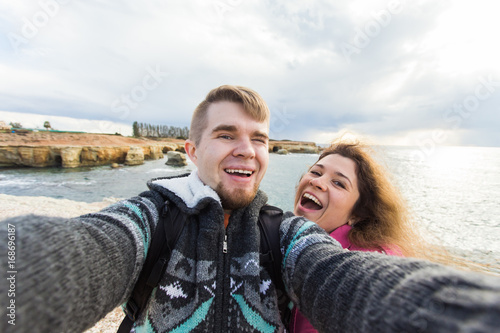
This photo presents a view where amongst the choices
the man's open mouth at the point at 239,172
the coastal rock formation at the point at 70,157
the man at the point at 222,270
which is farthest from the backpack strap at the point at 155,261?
the coastal rock formation at the point at 70,157

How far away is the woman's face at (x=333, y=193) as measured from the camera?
2803mm

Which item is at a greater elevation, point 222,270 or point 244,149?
point 244,149

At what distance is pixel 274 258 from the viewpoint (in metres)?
1.43

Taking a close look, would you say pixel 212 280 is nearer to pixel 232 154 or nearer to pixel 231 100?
pixel 232 154

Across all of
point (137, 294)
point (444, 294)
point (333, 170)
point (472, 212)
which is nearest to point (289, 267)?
point (444, 294)

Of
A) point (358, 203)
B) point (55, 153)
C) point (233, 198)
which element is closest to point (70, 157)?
point (55, 153)

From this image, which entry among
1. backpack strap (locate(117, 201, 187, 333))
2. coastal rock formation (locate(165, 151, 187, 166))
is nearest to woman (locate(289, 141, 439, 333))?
backpack strap (locate(117, 201, 187, 333))

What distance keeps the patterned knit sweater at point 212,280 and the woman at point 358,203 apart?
4.75 feet

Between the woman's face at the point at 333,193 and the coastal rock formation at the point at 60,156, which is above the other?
the woman's face at the point at 333,193

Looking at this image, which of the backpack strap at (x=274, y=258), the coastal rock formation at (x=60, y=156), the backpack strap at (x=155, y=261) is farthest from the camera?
the coastal rock formation at (x=60, y=156)

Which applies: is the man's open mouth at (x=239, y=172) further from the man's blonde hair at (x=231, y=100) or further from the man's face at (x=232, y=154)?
the man's blonde hair at (x=231, y=100)

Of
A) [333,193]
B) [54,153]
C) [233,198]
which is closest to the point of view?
[233,198]

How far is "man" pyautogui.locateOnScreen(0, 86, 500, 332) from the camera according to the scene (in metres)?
0.60

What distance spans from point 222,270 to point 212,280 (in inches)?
3.6
